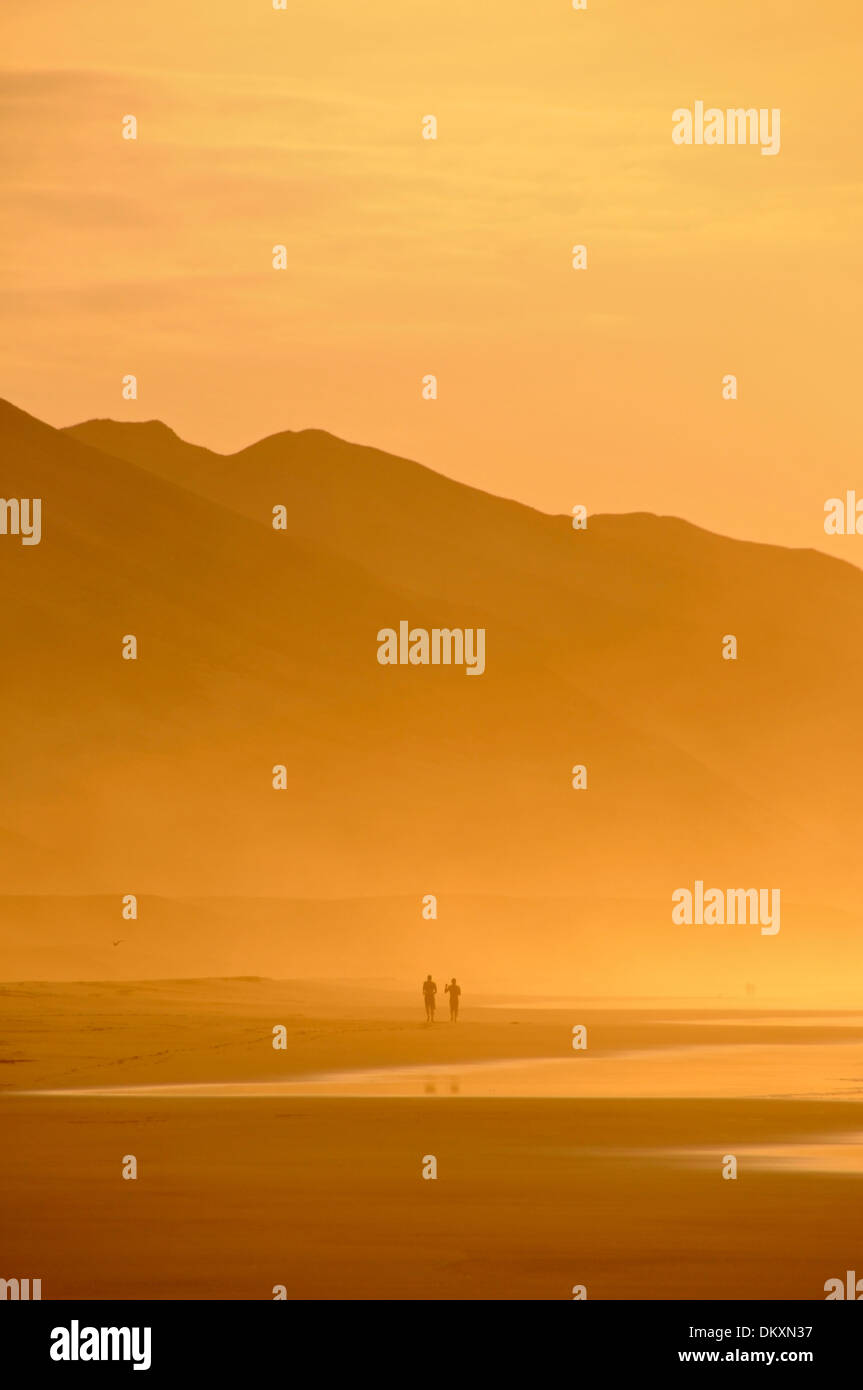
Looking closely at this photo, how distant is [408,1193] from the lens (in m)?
34.5

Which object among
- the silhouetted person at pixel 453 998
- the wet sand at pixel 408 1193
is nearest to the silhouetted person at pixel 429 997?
the silhouetted person at pixel 453 998

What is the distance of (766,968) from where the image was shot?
200 meters

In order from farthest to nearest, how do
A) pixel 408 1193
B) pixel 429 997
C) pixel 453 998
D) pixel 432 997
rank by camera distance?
pixel 453 998, pixel 432 997, pixel 429 997, pixel 408 1193

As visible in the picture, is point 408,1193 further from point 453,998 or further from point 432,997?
point 453,998

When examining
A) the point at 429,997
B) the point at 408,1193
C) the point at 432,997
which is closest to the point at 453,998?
the point at 432,997

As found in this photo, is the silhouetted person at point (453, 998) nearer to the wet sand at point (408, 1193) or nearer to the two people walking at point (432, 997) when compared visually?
the two people walking at point (432, 997)

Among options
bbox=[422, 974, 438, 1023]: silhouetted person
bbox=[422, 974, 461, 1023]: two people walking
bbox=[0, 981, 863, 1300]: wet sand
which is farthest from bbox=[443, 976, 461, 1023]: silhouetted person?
bbox=[0, 981, 863, 1300]: wet sand

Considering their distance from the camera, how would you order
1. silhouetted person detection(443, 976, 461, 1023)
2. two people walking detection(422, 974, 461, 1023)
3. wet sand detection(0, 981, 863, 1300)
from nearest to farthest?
wet sand detection(0, 981, 863, 1300) → two people walking detection(422, 974, 461, 1023) → silhouetted person detection(443, 976, 461, 1023)

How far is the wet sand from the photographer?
2877 centimetres

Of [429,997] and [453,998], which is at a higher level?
[453,998]

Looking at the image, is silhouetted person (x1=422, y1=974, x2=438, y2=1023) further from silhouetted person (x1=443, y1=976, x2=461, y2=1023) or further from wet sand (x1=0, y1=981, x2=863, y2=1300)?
wet sand (x1=0, y1=981, x2=863, y2=1300)

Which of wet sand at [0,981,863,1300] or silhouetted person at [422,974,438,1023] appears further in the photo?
silhouetted person at [422,974,438,1023]
